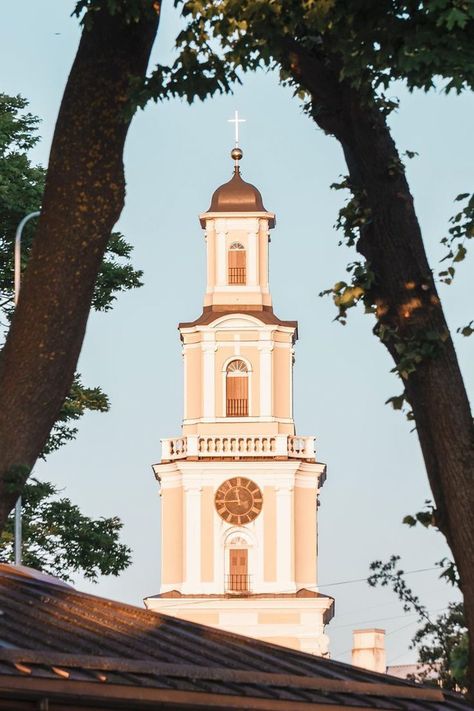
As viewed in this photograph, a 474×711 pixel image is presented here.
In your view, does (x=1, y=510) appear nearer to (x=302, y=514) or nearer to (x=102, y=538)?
(x=102, y=538)

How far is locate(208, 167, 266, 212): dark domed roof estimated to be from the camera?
9288 centimetres

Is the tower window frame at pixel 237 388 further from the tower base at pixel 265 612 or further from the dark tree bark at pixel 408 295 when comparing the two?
the dark tree bark at pixel 408 295

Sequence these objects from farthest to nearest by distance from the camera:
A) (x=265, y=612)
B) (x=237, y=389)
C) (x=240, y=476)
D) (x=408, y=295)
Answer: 1. (x=237, y=389)
2. (x=240, y=476)
3. (x=265, y=612)
4. (x=408, y=295)

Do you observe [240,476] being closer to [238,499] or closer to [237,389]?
[238,499]

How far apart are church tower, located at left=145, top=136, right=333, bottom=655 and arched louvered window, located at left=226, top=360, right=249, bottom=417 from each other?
0.15ft

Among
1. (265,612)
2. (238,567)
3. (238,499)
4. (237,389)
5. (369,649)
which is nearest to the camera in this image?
(369,649)

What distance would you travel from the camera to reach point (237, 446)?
90125mm

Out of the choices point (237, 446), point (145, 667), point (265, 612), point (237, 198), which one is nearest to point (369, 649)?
point (265, 612)

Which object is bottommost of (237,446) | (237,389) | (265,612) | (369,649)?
(369,649)

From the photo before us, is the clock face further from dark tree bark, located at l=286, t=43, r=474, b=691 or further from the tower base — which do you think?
dark tree bark, located at l=286, t=43, r=474, b=691

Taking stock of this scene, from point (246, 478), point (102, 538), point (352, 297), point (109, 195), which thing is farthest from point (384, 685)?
point (246, 478)

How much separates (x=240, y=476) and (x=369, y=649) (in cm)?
2135

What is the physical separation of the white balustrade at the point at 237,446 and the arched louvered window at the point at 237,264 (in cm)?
763

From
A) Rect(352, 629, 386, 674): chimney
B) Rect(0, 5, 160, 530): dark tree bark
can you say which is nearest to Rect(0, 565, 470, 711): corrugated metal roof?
Rect(0, 5, 160, 530): dark tree bark
